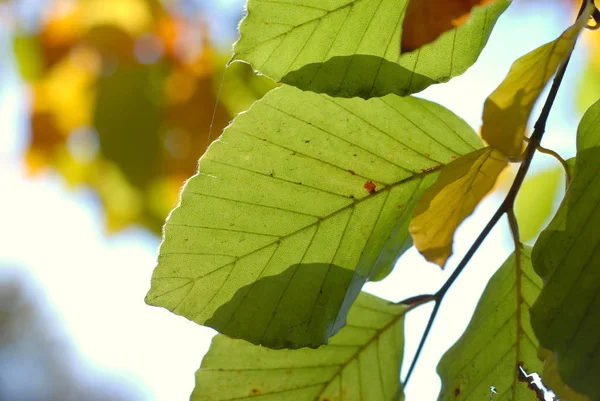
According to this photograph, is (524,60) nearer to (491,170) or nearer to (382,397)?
(491,170)

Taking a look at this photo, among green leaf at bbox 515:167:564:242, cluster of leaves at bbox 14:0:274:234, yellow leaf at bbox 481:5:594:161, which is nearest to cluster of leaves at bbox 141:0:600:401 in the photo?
yellow leaf at bbox 481:5:594:161

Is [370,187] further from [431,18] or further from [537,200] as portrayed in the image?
[537,200]

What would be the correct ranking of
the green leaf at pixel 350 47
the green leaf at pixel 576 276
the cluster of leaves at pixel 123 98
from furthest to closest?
the cluster of leaves at pixel 123 98 < the green leaf at pixel 350 47 < the green leaf at pixel 576 276

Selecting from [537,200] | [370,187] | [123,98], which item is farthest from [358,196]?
[123,98]

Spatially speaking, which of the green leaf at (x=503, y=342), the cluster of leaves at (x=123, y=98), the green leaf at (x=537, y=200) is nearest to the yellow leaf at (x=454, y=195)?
the green leaf at (x=503, y=342)

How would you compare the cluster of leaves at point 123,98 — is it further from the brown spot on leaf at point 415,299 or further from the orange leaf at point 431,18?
the orange leaf at point 431,18

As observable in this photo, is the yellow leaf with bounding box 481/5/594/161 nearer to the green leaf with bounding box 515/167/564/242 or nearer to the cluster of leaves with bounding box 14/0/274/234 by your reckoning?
the green leaf with bounding box 515/167/564/242
